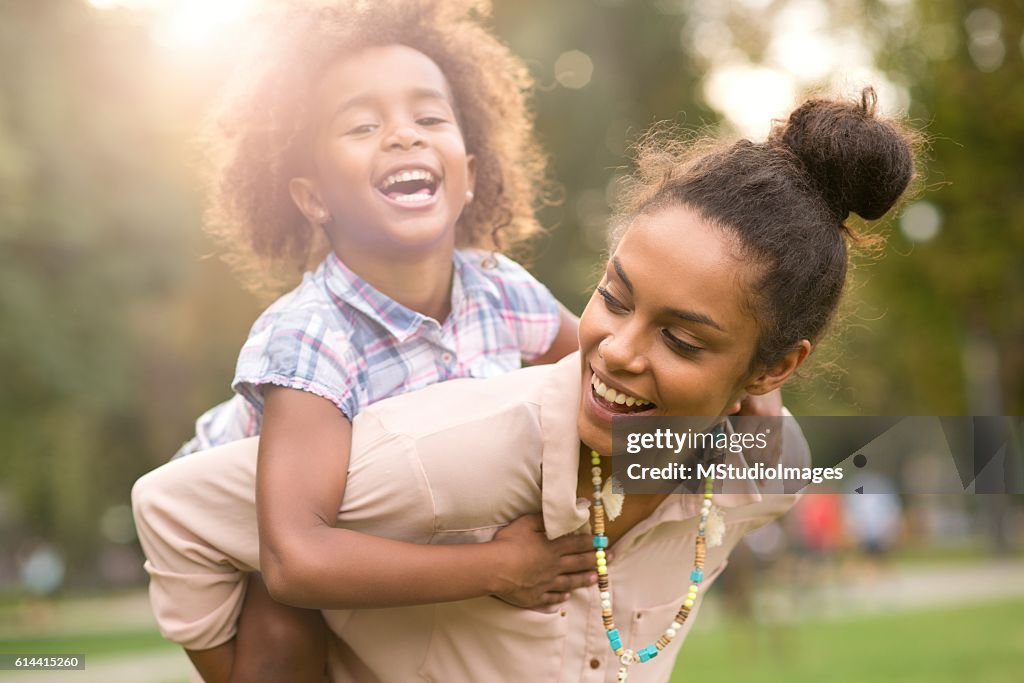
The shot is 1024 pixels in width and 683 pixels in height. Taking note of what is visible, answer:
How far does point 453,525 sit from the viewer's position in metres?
2.71

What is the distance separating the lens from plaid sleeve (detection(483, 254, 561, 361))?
3752 mm

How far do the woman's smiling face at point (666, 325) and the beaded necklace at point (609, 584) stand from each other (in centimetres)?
16

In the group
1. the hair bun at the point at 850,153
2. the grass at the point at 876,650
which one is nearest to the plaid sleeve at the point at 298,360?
the hair bun at the point at 850,153

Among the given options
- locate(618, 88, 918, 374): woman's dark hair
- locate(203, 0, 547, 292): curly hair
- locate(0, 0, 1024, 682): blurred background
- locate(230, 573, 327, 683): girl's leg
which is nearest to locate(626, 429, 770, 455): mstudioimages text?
locate(618, 88, 918, 374): woman's dark hair

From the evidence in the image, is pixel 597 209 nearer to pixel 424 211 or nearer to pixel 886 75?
pixel 886 75

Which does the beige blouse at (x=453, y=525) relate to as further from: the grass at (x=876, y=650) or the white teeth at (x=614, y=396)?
the grass at (x=876, y=650)

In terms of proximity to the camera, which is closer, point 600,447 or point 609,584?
point 600,447

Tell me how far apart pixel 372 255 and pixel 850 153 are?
138 centimetres

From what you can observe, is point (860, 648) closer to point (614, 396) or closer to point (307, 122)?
point (307, 122)

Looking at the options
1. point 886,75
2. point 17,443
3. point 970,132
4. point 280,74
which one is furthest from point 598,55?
point 280,74

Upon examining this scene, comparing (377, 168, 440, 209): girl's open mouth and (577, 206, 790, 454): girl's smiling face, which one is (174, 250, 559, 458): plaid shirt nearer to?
(377, 168, 440, 209): girl's open mouth

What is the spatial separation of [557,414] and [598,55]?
20871mm

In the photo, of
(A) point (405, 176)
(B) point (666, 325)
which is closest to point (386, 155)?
(A) point (405, 176)

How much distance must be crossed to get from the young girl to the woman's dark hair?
0.74 m
